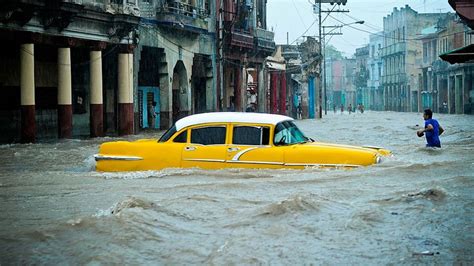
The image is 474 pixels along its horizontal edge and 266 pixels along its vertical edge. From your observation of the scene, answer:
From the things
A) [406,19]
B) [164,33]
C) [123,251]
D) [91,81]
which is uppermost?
[406,19]

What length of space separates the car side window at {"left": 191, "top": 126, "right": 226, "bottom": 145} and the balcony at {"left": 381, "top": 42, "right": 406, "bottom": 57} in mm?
89488

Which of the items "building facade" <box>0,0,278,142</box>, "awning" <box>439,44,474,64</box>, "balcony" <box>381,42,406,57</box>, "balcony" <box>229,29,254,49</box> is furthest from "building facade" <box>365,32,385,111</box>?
"awning" <box>439,44,474,64</box>

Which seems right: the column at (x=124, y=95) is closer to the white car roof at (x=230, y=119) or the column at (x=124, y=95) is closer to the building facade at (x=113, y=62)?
the building facade at (x=113, y=62)

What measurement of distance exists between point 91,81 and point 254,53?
21.3m

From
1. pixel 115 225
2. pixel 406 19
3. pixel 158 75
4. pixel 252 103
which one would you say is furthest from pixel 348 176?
pixel 406 19

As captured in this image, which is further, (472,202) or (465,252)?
(472,202)

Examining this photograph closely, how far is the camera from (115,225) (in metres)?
9.02

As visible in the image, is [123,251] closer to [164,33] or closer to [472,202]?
[472,202]

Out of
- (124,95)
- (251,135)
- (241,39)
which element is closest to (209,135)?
(251,135)

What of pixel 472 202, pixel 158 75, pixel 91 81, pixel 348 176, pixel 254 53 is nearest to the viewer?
pixel 472 202

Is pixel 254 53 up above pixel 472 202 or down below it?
above

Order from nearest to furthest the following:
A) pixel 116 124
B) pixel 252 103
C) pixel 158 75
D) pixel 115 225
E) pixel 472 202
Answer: pixel 115 225, pixel 472 202, pixel 116 124, pixel 158 75, pixel 252 103

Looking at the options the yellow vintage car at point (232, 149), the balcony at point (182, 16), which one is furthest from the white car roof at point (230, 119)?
the balcony at point (182, 16)

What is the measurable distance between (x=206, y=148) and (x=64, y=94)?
1498cm
